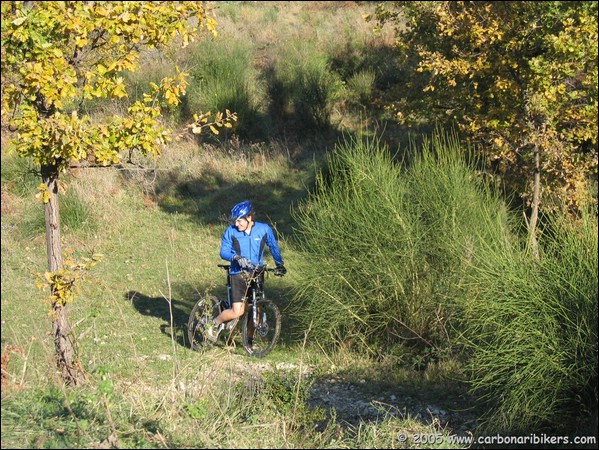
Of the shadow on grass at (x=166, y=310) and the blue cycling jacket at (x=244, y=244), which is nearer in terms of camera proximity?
the blue cycling jacket at (x=244, y=244)

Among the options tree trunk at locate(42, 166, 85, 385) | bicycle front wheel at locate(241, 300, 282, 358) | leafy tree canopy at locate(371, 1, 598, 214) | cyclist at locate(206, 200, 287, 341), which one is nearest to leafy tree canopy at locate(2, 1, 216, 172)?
tree trunk at locate(42, 166, 85, 385)

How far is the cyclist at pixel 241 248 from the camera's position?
9.16 meters

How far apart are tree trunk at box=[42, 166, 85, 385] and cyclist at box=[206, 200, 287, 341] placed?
2.33 m

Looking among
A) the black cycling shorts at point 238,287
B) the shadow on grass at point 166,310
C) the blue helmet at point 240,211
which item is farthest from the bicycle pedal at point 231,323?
the blue helmet at point 240,211

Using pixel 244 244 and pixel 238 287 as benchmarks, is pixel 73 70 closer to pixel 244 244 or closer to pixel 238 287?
pixel 244 244

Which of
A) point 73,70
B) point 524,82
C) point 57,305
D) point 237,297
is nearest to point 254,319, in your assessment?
point 237,297

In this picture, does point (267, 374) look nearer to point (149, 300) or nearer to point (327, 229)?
point (327, 229)

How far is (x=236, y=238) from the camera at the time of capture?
9.24m

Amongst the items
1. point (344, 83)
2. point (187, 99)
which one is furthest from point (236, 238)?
point (344, 83)

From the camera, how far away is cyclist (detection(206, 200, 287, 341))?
9.16m

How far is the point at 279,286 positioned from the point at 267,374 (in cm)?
490

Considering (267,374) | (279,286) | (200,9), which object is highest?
(200,9)

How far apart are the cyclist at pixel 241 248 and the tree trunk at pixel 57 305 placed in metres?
2.33

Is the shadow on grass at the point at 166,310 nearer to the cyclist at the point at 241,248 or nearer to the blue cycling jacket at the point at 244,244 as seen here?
the cyclist at the point at 241,248
